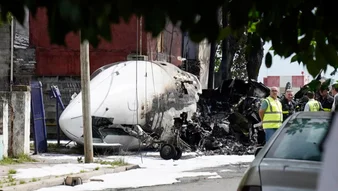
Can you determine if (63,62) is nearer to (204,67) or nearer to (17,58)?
(17,58)

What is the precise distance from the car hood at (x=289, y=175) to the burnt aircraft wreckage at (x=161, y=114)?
10.1 meters

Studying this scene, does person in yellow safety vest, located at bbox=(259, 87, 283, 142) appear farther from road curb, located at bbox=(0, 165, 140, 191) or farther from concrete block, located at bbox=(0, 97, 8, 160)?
concrete block, located at bbox=(0, 97, 8, 160)

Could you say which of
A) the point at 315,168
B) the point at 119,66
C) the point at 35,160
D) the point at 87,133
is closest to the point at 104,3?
the point at 315,168

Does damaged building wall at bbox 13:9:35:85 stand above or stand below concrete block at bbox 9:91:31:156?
above

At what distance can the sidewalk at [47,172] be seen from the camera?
10375 mm

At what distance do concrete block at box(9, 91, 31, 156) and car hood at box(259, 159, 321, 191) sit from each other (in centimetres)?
1014

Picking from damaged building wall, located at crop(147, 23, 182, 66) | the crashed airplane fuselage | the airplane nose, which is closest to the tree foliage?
the crashed airplane fuselage

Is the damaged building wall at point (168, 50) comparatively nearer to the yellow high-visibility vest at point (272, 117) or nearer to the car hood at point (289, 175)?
the yellow high-visibility vest at point (272, 117)

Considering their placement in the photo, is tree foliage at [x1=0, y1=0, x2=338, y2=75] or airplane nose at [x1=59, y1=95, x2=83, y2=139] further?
airplane nose at [x1=59, y1=95, x2=83, y2=139]

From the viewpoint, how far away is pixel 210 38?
244cm

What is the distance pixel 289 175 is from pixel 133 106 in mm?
11859

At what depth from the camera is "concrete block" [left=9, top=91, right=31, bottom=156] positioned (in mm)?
14164

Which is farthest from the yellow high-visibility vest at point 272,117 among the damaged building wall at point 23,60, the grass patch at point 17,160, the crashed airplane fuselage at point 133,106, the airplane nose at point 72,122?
the damaged building wall at point 23,60

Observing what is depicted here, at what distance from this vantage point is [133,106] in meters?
16.3
